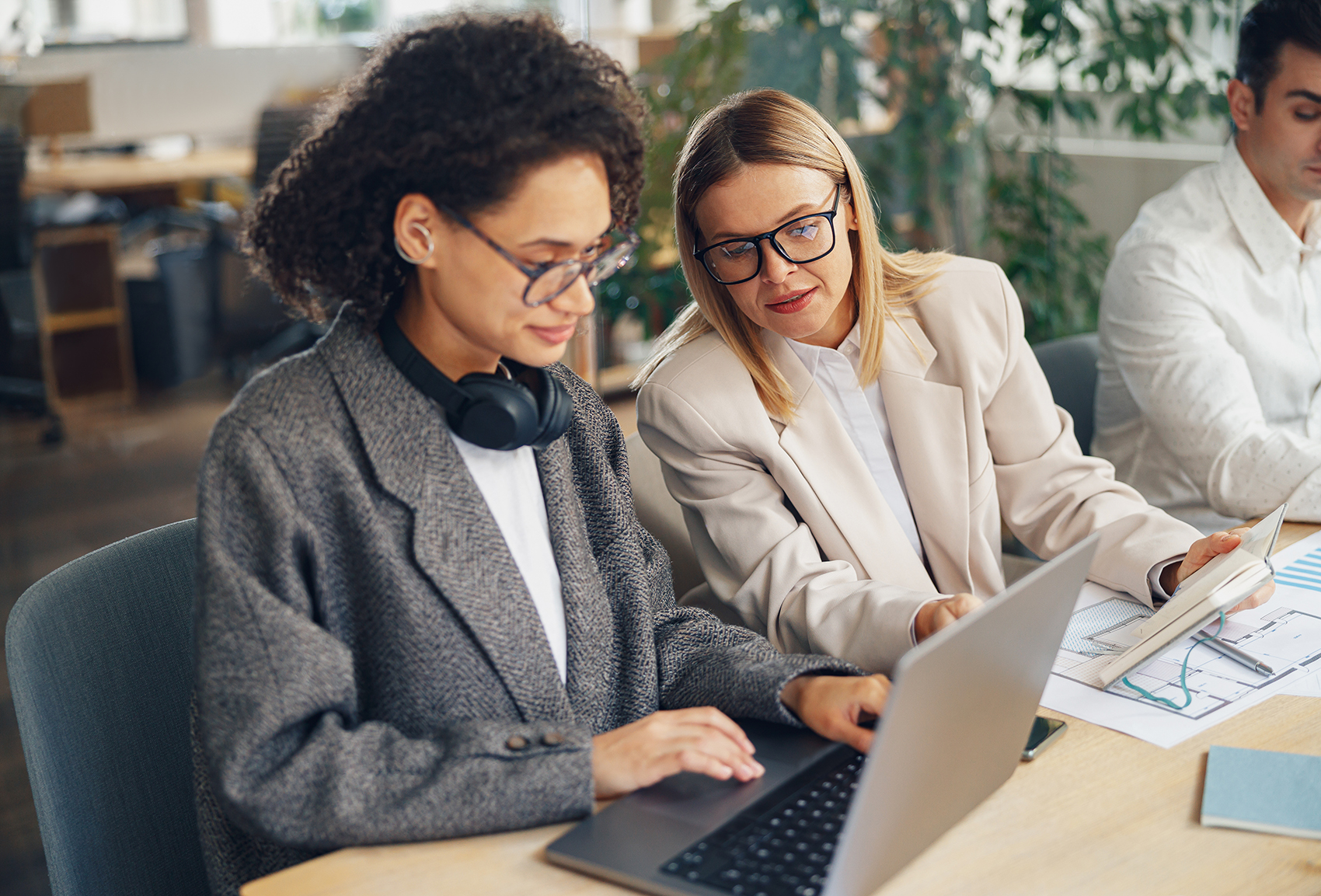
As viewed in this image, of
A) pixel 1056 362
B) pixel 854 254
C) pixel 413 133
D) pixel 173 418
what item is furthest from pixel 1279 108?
pixel 173 418

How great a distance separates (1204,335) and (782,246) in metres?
0.87

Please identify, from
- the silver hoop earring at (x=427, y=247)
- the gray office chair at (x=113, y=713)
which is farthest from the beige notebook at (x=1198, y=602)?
the gray office chair at (x=113, y=713)

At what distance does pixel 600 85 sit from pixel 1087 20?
260 cm

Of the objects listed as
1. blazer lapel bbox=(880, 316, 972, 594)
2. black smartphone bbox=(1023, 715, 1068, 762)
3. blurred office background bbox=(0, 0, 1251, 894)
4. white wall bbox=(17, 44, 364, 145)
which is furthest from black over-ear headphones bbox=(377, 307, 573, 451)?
white wall bbox=(17, 44, 364, 145)

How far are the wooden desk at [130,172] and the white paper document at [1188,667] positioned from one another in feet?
6.51

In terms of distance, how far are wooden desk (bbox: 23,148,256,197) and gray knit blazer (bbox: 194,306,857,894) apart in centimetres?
162

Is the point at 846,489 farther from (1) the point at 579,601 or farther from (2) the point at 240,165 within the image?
(2) the point at 240,165

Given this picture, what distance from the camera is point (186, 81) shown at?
2.42 metres

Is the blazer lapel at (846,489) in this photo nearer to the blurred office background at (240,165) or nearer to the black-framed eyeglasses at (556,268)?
the black-framed eyeglasses at (556,268)

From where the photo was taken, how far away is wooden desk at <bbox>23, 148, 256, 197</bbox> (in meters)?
2.37

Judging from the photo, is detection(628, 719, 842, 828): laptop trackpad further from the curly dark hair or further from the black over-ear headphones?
the curly dark hair

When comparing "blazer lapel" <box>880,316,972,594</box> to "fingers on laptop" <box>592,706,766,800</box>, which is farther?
"blazer lapel" <box>880,316,972,594</box>

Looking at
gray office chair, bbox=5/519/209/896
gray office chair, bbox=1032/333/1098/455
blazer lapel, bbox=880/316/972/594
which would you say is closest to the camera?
gray office chair, bbox=5/519/209/896

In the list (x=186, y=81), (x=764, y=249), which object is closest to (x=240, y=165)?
(x=186, y=81)
